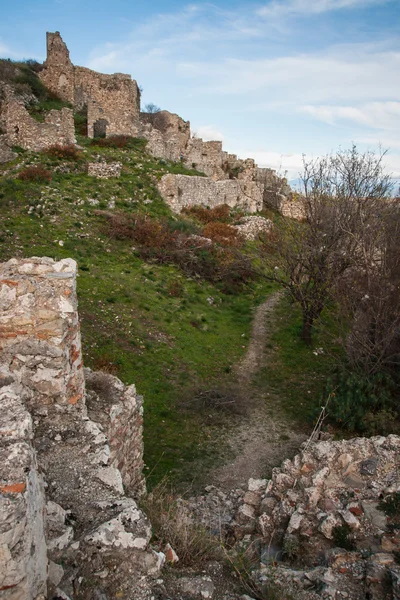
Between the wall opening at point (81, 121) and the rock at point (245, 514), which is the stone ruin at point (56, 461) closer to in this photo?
the rock at point (245, 514)

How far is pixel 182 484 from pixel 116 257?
1034 cm

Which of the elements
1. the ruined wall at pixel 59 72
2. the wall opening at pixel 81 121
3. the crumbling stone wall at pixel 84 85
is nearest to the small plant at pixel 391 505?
the wall opening at pixel 81 121

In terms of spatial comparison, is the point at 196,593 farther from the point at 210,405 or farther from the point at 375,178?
the point at 375,178

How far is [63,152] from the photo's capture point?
69.4 feet

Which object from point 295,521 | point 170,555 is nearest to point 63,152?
point 295,521

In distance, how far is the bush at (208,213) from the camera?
2394cm

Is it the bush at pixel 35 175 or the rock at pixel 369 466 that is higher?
the bush at pixel 35 175

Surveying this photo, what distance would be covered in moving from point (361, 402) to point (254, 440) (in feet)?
7.85

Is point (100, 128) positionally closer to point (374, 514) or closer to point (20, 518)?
point (374, 514)

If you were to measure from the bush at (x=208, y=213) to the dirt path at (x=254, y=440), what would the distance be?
44.9 feet

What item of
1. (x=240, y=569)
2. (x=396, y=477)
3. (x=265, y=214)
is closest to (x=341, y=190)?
(x=396, y=477)

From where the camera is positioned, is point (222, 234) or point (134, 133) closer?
point (222, 234)

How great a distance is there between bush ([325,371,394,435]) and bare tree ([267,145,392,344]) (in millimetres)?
2775

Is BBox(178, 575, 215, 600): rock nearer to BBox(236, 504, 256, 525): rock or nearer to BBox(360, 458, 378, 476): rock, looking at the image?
BBox(236, 504, 256, 525): rock
